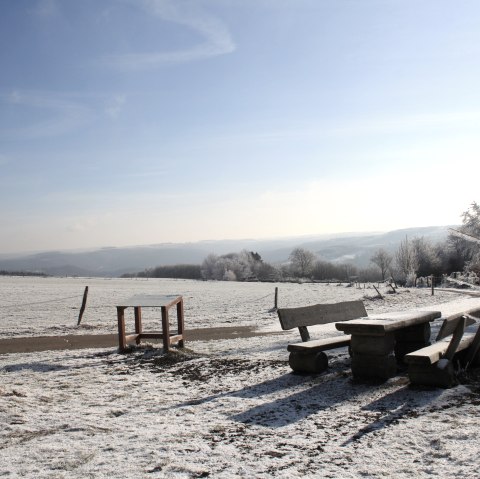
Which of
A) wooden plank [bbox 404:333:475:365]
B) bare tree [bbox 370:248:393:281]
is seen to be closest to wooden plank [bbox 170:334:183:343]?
wooden plank [bbox 404:333:475:365]

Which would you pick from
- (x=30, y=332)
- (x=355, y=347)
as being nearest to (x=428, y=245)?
(x=30, y=332)

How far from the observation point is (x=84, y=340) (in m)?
15.3

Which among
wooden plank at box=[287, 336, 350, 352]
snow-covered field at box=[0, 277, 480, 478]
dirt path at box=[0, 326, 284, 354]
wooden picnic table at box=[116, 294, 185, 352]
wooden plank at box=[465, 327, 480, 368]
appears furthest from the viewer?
dirt path at box=[0, 326, 284, 354]

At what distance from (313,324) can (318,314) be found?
219mm

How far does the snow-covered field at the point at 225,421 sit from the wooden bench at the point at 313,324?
24 centimetres

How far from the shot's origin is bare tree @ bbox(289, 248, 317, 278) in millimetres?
113125

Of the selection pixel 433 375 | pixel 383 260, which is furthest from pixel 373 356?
pixel 383 260

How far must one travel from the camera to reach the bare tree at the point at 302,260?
4454 inches

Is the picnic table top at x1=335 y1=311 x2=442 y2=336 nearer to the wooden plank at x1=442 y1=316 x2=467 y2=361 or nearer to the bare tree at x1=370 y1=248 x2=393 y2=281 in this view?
the wooden plank at x1=442 y1=316 x2=467 y2=361

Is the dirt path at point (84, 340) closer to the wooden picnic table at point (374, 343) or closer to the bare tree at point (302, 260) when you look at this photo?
the wooden picnic table at point (374, 343)

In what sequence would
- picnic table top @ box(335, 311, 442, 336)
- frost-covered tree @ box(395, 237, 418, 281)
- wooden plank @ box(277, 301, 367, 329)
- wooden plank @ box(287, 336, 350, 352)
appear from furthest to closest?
1. frost-covered tree @ box(395, 237, 418, 281)
2. wooden plank @ box(277, 301, 367, 329)
3. wooden plank @ box(287, 336, 350, 352)
4. picnic table top @ box(335, 311, 442, 336)

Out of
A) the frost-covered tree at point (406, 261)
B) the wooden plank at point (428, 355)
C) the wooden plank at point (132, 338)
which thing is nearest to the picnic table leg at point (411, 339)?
the wooden plank at point (428, 355)

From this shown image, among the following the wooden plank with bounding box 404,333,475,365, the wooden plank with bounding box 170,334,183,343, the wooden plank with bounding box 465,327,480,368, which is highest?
the wooden plank with bounding box 404,333,475,365

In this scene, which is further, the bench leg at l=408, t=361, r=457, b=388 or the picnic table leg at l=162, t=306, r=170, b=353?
the picnic table leg at l=162, t=306, r=170, b=353
